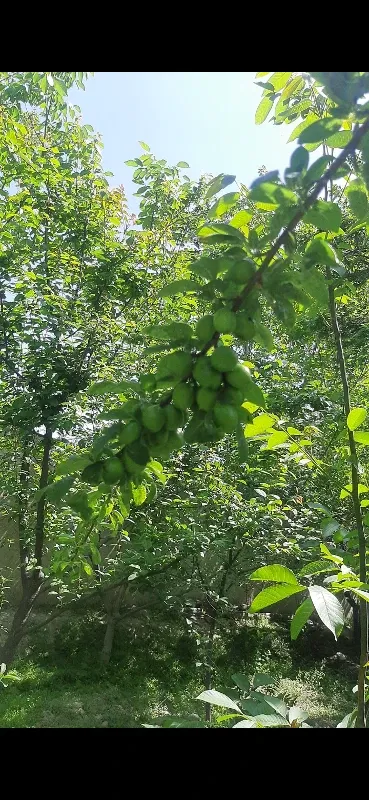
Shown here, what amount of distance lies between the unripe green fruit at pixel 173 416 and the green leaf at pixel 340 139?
0.44 meters

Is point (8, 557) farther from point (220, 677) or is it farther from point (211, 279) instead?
point (211, 279)

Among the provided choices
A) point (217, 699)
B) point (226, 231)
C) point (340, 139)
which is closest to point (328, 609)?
point (217, 699)

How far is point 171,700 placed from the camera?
6023 millimetres

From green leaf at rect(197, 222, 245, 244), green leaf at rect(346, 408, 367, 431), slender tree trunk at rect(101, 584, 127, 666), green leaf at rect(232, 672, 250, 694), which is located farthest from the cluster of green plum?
slender tree trunk at rect(101, 584, 127, 666)

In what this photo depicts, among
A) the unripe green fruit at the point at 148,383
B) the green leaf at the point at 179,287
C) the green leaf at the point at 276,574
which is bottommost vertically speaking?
the green leaf at the point at 276,574

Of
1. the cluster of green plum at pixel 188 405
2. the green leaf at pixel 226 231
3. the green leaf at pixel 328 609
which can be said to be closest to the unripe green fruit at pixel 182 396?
the cluster of green plum at pixel 188 405

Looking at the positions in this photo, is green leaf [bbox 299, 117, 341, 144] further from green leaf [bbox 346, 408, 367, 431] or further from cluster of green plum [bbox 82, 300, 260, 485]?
green leaf [bbox 346, 408, 367, 431]

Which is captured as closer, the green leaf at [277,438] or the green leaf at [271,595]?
the green leaf at [271,595]

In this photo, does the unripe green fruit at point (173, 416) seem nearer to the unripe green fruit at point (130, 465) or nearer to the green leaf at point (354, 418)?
the unripe green fruit at point (130, 465)

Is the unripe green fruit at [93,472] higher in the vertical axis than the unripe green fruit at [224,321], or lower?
lower

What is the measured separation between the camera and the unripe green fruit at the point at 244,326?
84 centimetres

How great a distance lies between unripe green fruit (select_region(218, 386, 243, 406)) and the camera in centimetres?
83
